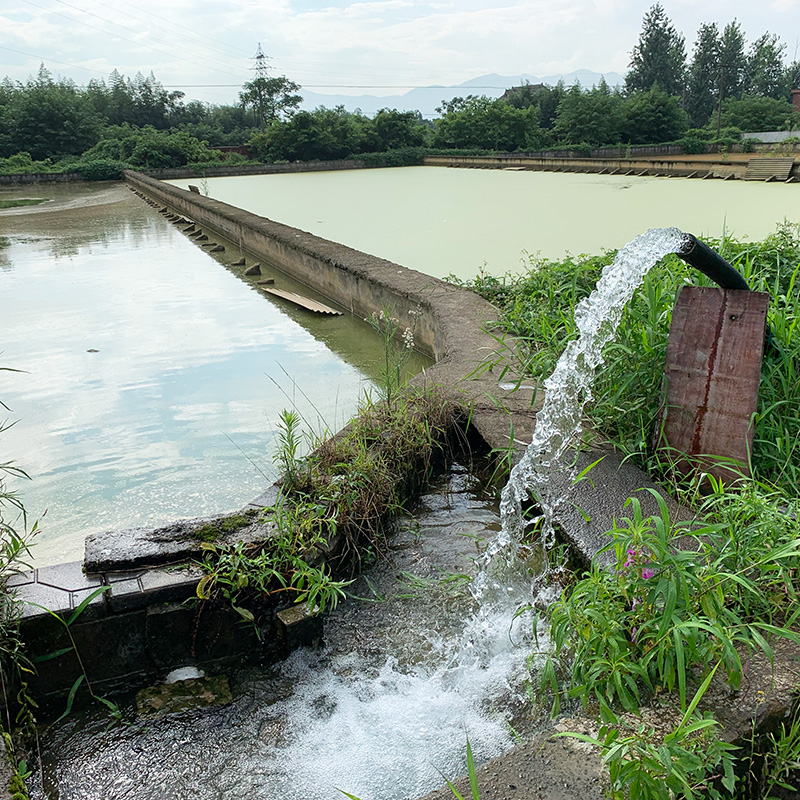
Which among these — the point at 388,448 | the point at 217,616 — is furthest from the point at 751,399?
the point at 217,616

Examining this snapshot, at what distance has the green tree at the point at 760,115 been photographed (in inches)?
1235

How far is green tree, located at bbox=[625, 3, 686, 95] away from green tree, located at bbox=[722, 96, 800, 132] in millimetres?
11241

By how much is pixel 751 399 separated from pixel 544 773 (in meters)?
1.37

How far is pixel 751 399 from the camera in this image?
2.07 m

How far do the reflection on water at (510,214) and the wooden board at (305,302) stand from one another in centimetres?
103

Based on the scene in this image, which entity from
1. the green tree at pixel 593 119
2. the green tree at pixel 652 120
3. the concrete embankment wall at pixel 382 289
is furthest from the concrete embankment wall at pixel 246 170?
the concrete embankment wall at pixel 382 289

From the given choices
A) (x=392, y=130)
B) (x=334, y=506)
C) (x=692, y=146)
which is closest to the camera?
(x=334, y=506)

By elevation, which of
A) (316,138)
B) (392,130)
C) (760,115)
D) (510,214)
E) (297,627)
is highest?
(760,115)

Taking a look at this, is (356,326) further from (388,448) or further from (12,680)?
(12,680)

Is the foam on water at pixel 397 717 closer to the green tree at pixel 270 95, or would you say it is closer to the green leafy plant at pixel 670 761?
the green leafy plant at pixel 670 761

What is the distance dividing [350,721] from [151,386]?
9.45 ft

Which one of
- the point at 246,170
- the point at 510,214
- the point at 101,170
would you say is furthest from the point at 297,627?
the point at 101,170

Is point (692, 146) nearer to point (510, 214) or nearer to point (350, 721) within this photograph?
point (510, 214)

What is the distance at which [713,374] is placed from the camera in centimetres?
215
